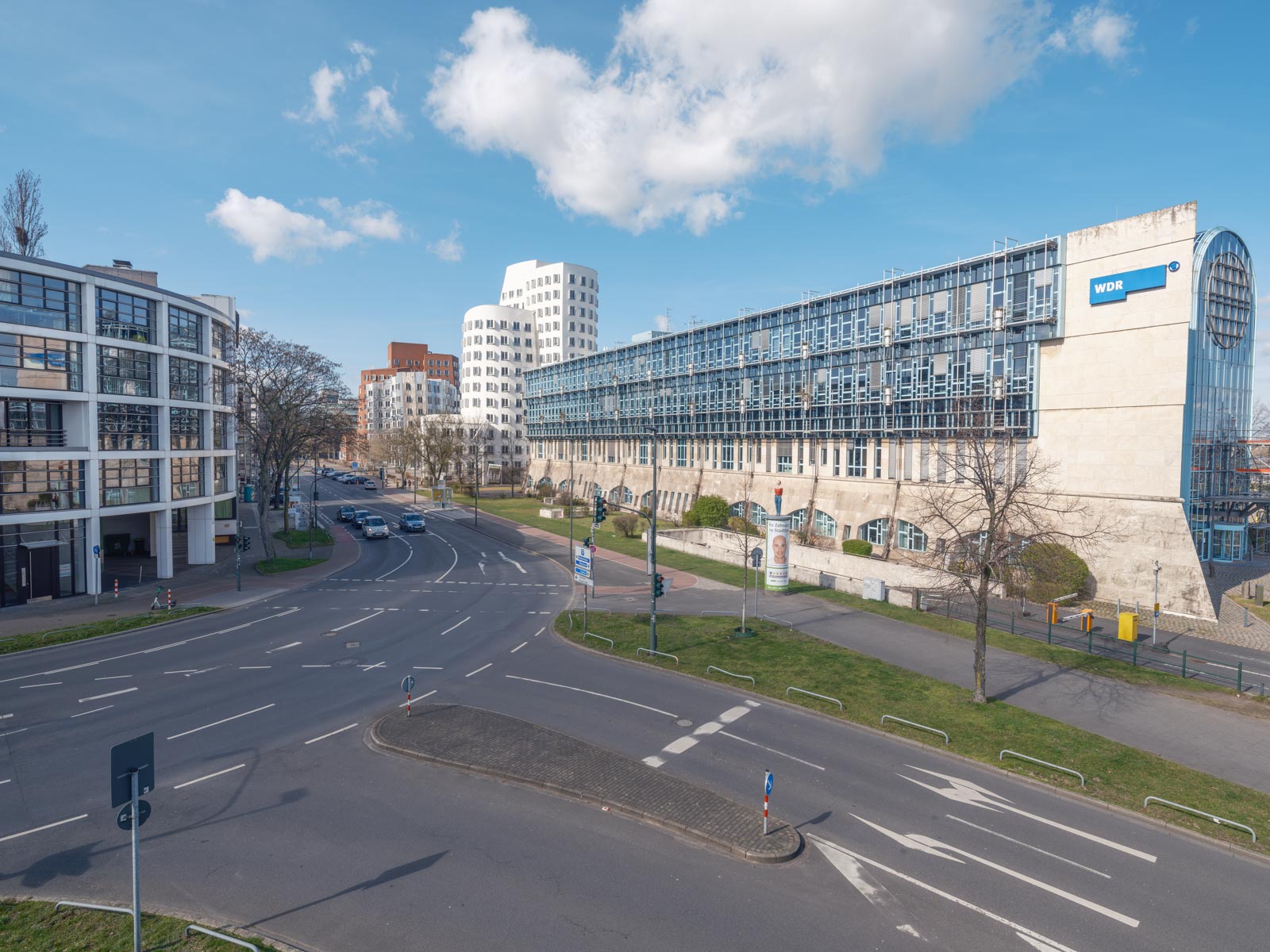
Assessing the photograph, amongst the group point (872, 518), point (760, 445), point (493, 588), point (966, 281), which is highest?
point (966, 281)

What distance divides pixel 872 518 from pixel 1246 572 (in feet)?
71.2

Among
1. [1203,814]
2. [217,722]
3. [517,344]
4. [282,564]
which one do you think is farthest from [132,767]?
[517,344]

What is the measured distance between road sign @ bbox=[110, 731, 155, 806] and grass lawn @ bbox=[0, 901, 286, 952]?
226 cm

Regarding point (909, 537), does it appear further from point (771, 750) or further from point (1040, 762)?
point (771, 750)

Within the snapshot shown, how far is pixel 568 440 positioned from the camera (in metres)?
92.8

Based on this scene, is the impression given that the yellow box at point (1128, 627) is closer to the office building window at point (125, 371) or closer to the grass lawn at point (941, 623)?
the grass lawn at point (941, 623)

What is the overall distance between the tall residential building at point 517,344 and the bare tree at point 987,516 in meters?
84.2

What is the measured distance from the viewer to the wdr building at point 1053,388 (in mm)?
32781

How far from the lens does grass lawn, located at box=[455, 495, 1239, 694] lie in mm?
22297

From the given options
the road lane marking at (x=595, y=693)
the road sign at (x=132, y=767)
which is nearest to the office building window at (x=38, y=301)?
the road lane marking at (x=595, y=693)

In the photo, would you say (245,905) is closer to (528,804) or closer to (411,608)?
(528,804)

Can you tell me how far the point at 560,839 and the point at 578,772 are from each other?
7.88ft

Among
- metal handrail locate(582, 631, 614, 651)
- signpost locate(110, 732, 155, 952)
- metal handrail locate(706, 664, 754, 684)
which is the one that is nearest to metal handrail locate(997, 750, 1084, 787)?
metal handrail locate(706, 664, 754, 684)

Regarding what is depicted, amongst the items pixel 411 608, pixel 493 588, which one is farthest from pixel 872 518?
pixel 411 608
